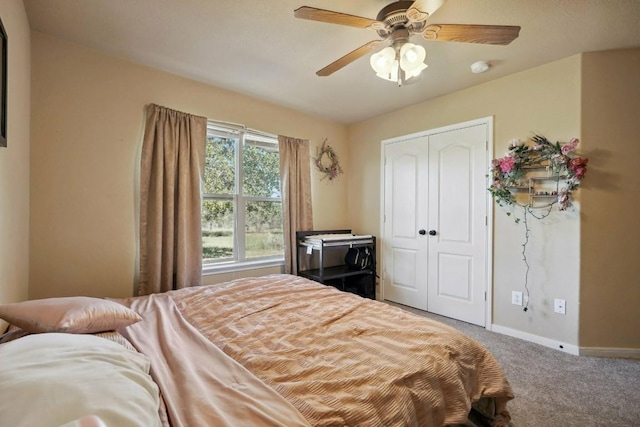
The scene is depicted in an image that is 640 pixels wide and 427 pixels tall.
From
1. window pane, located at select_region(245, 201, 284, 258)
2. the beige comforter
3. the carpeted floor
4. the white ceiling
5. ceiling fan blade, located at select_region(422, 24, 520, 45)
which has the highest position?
the white ceiling

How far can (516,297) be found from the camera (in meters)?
2.71

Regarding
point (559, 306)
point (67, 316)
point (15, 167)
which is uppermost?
point (15, 167)

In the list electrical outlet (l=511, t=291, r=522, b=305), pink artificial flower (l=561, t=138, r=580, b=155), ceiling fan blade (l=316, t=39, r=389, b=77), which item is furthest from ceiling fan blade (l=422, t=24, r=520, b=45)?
electrical outlet (l=511, t=291, r=522, b=305)

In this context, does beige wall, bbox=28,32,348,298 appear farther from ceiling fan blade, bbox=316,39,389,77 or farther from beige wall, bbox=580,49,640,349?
beige wall, bbox=580,49,640,349

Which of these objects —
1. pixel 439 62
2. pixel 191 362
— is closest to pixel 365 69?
pixel 439 62

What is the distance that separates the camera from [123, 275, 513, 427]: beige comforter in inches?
37.8

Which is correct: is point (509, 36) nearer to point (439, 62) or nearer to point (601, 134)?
point (439, 62)

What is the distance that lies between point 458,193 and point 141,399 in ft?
10.5

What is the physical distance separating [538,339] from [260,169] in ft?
10.8

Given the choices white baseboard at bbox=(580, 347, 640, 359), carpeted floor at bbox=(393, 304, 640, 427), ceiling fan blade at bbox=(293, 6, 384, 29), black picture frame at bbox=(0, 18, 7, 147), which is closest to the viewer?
black picture frame at bbox=(0, 18, 7, 147)

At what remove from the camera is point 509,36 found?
1.51m

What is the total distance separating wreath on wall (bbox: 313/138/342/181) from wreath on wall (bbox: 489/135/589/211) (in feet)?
6.47

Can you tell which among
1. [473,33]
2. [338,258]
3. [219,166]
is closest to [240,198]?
[219,166]

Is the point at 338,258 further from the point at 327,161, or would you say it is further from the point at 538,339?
the point at 538,339
